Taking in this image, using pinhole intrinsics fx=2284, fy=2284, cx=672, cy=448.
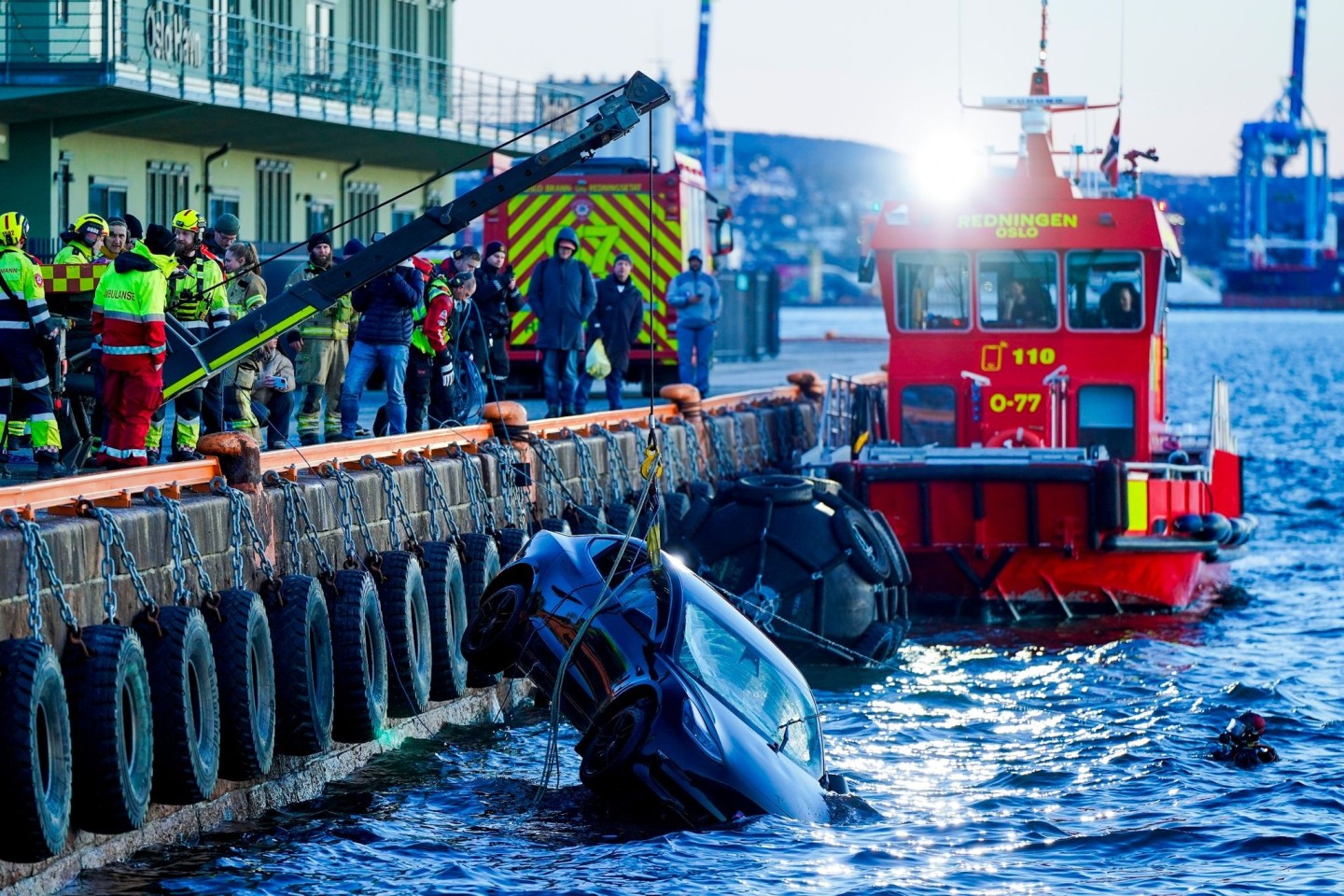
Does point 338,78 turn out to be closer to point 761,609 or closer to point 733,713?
point 761,609

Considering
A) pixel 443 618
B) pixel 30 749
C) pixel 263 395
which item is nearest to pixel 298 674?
pixel 443 618

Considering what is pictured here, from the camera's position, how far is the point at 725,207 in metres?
29.4

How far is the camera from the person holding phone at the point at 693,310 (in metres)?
24.5

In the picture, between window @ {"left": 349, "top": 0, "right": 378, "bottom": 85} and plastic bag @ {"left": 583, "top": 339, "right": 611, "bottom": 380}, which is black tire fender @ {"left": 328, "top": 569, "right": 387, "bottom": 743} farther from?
window @ {"left": 349, "top": 0, "right": 378, "bottom": 85}

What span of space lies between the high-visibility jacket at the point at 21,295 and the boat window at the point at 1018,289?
943 cm

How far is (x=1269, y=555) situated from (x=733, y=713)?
1835 centimetres

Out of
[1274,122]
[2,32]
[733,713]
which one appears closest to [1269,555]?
[2,32]

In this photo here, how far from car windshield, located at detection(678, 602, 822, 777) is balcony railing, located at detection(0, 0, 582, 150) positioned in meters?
17.1

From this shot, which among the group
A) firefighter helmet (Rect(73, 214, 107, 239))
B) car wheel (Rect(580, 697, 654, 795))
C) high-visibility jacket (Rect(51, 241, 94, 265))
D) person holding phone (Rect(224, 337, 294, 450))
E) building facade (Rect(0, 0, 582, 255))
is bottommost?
car wheel (Rect(580, 697, 654, 795))

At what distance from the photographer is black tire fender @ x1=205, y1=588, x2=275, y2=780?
1095cm

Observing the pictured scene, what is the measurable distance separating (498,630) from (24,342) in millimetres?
4269

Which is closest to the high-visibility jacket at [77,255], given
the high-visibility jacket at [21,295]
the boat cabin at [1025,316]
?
the high-visibility jacket at [21,295]

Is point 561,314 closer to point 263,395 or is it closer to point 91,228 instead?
point 263,395

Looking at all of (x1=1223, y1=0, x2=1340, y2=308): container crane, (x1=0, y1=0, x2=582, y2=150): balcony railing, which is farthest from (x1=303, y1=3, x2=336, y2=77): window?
(x1=1223, y1=0, x2=1340, y2=308): container crane
